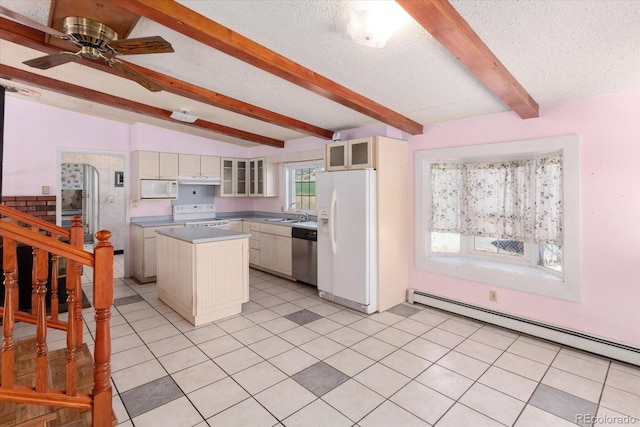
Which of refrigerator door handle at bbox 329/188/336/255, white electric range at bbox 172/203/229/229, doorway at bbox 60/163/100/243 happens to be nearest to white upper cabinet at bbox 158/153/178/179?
white electric range at bbox 172/203/229/229

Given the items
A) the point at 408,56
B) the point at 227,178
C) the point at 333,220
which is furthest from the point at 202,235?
the point at 227,178

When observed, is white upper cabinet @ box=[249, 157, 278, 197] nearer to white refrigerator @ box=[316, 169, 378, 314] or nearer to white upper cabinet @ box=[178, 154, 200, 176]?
white upper cabinet @ box=[178, 154, 200, 176]

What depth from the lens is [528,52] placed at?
2.08 metres

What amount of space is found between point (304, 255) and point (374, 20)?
3336mm

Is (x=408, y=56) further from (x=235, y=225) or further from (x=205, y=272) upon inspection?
(x=235, y=225)

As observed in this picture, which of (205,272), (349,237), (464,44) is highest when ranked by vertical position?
(464,44)

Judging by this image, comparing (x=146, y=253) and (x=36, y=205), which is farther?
(x=146, y=253)

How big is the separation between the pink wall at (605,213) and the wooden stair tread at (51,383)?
3.55m

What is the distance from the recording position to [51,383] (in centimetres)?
197

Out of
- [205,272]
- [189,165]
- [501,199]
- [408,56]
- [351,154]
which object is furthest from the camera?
[189,165]

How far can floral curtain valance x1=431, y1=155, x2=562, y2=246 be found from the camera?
3.04 m

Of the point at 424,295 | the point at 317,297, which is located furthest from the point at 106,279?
the point at 424,295

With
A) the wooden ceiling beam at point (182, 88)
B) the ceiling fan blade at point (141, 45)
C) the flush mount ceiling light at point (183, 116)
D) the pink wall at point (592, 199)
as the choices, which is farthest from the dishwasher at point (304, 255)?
the ceiling fan blade at point (141, 45)

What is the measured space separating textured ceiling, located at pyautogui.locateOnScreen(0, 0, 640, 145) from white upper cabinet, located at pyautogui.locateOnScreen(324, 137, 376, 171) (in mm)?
392
